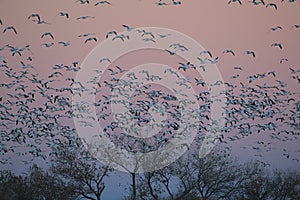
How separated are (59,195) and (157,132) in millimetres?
11261

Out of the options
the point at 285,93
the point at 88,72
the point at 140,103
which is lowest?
the point at 285,93

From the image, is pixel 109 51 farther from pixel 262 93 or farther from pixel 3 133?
pixel 262 93

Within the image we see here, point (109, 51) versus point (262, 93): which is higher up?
point (109, 51)

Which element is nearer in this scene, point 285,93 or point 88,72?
point 285,93

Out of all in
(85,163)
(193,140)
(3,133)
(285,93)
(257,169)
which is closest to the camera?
(285,93)

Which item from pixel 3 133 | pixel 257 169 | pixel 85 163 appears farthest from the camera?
pixel 257 169

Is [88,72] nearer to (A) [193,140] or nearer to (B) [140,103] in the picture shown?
(B) [140,103]

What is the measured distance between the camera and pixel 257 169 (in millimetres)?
44594

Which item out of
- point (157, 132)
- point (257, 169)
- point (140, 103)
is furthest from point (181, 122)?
point (257, 169)

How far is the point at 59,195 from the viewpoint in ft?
118

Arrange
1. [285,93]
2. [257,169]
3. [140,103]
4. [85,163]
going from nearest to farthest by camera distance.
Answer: [285,93], [140,103], [85,163], [257,169]

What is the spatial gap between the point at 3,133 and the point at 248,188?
85.3 feet

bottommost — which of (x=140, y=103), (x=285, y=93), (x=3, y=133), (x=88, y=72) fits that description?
(x=285, y=93)

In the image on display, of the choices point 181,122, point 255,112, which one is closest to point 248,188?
point 181,122
